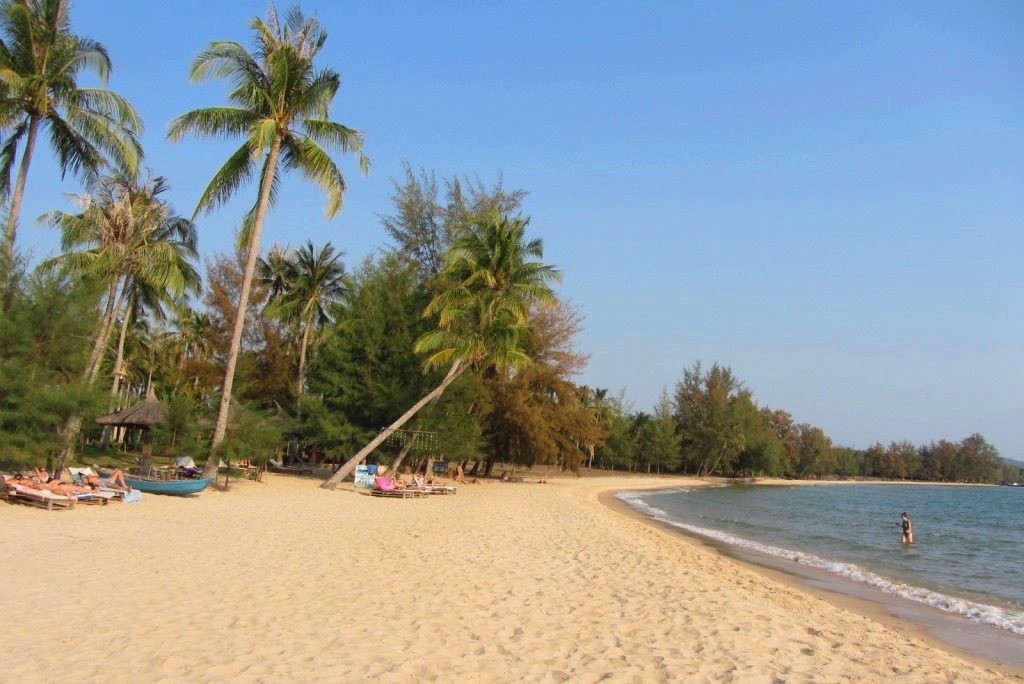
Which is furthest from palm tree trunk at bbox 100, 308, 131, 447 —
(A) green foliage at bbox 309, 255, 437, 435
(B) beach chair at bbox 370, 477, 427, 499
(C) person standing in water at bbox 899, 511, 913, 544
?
(C) person standing in water at bbox 899, 511, 913, 544

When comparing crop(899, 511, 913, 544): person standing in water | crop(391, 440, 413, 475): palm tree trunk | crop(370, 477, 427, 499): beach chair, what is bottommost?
crop(899, 511, 913, 544): person standing in water

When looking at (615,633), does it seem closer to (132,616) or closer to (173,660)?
(173,660)

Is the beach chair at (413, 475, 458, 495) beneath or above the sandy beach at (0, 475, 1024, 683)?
above

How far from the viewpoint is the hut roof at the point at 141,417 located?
67.4 ft

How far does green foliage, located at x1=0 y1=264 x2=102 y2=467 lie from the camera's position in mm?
15070

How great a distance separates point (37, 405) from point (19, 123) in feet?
26.9

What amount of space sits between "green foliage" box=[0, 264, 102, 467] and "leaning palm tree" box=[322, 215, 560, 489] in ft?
34.0

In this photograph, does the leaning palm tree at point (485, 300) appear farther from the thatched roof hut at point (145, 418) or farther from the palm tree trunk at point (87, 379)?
the palm tree trunk at point (87, 379)

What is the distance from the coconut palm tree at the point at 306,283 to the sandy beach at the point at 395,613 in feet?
79.7

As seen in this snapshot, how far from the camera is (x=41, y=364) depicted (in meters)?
16.2

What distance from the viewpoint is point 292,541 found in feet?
40.0

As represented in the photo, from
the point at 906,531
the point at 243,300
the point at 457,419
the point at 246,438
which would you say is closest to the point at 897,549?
the point at 906,531

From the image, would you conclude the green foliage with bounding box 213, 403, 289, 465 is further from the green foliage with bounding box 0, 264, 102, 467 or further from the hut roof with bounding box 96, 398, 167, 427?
the green foliage with bounding box 0, 264, 102, 467

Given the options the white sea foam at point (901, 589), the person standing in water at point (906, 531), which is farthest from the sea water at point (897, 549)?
the person standing in water at point (906, 531)
